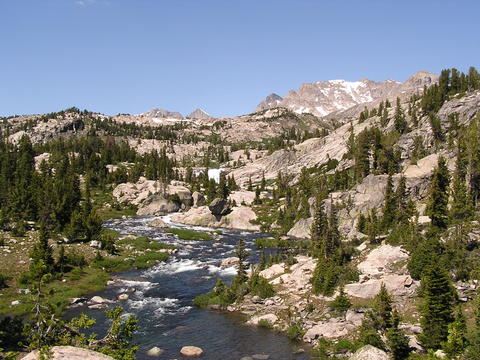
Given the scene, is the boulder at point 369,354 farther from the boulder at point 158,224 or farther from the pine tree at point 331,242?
the boulder at point 158,224

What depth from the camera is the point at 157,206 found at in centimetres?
14812

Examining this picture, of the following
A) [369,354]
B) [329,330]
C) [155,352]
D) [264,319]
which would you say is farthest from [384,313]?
[155,352]

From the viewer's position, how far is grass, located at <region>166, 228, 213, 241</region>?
105269 millimetres

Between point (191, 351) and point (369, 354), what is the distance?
16.2m

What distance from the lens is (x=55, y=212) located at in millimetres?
94938

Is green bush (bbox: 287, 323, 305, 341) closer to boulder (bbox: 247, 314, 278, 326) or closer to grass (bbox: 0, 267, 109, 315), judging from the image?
boulder (bbox: 247, 314, 278, 326)

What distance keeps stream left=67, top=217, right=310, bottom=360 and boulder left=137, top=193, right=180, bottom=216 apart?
5903cm

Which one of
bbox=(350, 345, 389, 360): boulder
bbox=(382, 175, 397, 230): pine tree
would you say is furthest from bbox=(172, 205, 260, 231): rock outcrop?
bbox=(350, 345, 389, 360): boulder

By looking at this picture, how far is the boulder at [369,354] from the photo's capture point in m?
35.8

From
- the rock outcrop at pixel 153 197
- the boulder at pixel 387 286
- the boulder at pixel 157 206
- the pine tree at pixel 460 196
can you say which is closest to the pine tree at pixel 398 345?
the boulder at pixel 387 286

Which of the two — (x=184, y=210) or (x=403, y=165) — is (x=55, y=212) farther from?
(x=403, y=165)

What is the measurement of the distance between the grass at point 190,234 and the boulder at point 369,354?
231 ft

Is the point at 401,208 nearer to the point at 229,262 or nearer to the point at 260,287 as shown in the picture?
the point at 229,262

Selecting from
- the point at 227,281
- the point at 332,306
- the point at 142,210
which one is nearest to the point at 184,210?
the point at 142,210
